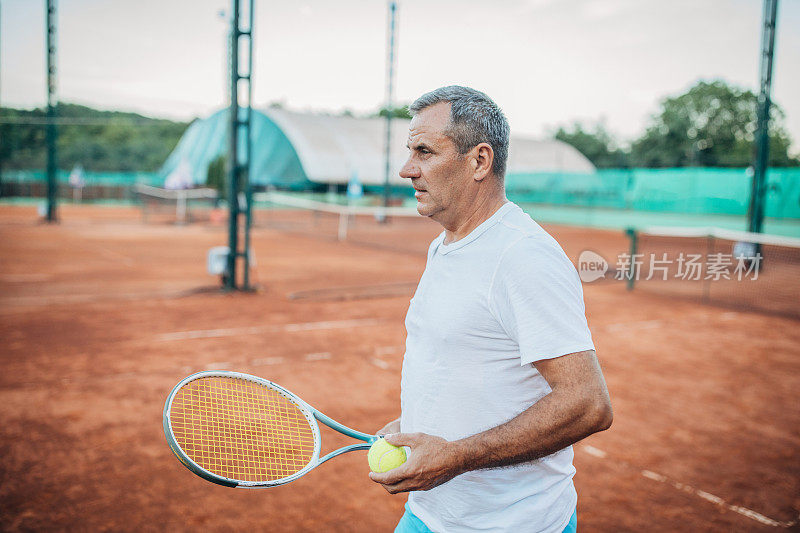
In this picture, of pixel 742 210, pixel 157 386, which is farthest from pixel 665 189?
pixel 157 386

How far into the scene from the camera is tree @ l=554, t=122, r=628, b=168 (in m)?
65.6

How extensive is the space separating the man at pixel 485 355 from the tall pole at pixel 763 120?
52.2ft

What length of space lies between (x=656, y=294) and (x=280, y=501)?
10019mm

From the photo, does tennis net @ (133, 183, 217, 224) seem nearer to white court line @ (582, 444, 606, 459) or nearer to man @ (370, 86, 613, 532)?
white court line @ (582, 444, 606, 459)

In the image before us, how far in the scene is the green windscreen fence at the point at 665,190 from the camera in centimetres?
1970

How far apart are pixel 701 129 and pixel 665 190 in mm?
33329

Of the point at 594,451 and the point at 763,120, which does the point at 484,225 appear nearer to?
the point at 594,451

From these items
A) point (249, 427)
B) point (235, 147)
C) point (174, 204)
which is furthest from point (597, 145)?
point (249, 427)

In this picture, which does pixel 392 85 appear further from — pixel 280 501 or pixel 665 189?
pixel 280 501

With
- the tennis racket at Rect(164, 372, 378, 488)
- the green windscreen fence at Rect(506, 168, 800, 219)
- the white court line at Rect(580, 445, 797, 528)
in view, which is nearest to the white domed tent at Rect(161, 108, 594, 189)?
the green windscreen fence at Rect(506, 168, 800, 219)

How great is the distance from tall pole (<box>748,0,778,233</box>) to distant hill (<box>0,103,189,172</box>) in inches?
1607

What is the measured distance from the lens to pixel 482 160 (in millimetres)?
1771

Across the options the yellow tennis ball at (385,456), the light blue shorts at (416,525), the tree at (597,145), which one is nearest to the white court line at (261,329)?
the light blue shorts at (416,525)

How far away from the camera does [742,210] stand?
73.5 feet
